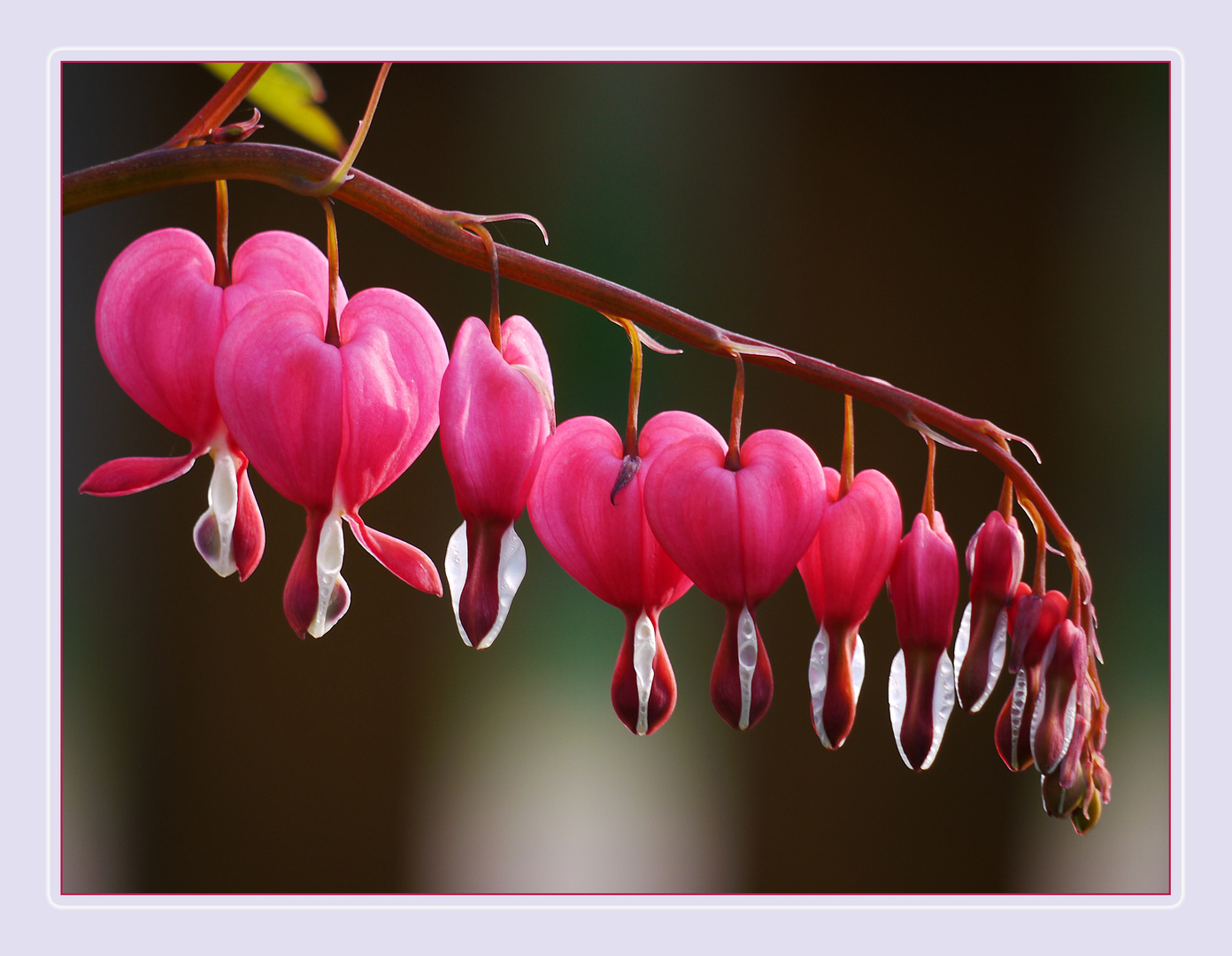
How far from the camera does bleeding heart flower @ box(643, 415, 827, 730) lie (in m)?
0.59

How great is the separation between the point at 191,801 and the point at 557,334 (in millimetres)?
923

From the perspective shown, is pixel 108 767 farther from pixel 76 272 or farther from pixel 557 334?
pixel 557 334

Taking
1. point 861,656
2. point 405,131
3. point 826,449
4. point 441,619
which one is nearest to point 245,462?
point 861,656

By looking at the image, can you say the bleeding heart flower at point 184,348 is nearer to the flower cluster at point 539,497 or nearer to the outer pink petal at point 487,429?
the flower cluster at point 539,497

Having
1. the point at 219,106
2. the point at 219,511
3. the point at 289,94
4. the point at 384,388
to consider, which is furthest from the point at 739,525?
the point at 289,94

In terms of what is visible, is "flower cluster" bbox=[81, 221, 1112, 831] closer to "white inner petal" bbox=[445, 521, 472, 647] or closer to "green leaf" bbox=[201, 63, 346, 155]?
"white inner petal" bbox=[445, 521, 472, 647]

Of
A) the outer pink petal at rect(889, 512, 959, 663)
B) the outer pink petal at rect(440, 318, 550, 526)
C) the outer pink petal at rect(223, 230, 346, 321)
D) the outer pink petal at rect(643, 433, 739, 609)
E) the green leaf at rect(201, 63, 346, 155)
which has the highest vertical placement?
the green leaf at rect(201, 63, 346, 155)

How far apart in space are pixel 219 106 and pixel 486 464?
13.4 inches

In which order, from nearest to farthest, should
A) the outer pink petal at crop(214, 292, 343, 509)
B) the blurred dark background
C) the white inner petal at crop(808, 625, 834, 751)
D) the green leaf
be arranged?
the outer pink petal at crop(214, 292, 343, 509) → the white inner petal at crop(808, 625, 834, 751) → the green leaf → the blurred dark background

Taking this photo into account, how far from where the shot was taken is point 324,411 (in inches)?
21.4

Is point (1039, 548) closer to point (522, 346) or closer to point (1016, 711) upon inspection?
point (1016, 711)

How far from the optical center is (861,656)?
27.2 inches

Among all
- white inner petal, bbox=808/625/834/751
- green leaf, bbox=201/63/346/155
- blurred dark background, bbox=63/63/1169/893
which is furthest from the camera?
blurred dark background, bbox=63/63/1169/893

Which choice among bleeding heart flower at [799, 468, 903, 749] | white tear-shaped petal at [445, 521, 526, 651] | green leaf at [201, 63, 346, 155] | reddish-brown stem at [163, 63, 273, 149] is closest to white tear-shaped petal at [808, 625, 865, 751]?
bleeding heart flower at [799, 468, 903, 749]
